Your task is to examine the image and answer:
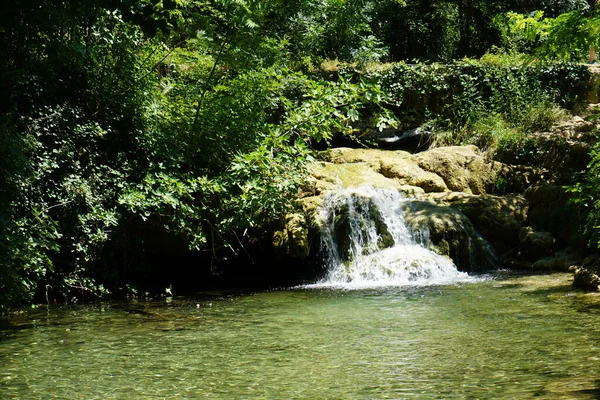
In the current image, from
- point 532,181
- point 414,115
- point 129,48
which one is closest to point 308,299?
point 129,48

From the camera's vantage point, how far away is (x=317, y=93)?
1032cm

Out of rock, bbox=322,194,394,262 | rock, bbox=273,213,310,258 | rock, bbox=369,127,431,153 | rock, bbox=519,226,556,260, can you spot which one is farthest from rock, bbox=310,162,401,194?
rock, bbox=369,127,431,153

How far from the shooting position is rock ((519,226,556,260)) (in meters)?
11.8

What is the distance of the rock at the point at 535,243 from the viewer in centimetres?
1184

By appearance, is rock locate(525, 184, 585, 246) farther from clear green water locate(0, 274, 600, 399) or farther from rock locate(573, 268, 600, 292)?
clear green water locate(0, 274, 600, 399)

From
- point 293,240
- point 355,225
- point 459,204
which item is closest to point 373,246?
point 355,225

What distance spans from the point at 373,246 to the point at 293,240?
1.70 meters

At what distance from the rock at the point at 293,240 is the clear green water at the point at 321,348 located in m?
2.07

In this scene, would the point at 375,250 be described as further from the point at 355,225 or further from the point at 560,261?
the point at 560,261

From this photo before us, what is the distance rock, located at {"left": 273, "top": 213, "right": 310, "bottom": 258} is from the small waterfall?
0.69m

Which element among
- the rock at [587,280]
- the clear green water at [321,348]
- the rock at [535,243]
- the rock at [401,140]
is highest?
the rock at [401,140]

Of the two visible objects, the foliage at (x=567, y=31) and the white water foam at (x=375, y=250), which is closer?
the foliage at (x=567, y=31)

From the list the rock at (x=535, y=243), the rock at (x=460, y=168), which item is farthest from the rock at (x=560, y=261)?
the rock at (x=460, y=168)

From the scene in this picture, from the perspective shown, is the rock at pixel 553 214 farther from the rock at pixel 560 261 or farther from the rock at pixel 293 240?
the rock at pixel 293 240
